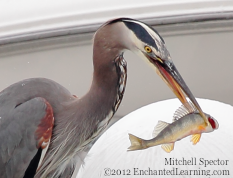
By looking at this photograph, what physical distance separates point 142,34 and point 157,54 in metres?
0.07

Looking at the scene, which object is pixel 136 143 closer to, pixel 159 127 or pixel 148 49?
pixel 159 127

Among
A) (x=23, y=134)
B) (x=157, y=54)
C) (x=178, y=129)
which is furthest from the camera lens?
(x=23, y=134)

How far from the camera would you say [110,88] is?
1432 millimetres

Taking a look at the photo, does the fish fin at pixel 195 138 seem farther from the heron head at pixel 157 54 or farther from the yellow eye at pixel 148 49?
the yellow eye at pixel 148 49

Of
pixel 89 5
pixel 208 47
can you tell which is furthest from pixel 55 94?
pixel 208 47

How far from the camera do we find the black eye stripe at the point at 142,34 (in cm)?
123

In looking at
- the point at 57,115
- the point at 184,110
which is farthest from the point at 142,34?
the point at 57,115

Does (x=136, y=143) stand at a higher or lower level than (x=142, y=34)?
lower

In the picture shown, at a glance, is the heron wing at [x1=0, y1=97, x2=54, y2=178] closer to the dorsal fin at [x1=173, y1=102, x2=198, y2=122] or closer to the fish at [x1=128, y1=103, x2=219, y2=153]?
the fish at [x1=128, y1=103, x2=219, y2=153]

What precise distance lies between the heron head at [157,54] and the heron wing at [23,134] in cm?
42

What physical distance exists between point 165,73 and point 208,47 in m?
1.32

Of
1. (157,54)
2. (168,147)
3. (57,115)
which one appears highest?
(157,54)

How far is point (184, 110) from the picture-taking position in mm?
1347

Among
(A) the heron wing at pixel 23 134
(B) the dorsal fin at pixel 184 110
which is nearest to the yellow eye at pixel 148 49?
(B) the dorsal fin at pixel 184 110
